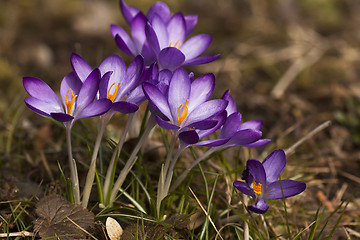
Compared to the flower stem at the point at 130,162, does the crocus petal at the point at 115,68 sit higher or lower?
higher

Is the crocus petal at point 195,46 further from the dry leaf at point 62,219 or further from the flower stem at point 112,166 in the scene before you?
the dry leaf at point 62,219

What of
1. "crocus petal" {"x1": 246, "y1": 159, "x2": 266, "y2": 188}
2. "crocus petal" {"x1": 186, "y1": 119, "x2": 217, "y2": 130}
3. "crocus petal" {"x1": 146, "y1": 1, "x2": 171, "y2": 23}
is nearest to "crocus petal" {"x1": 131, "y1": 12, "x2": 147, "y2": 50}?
"crocus petal" {"x1": 146, "y1": 1, "x2": 171, "y2": 23}

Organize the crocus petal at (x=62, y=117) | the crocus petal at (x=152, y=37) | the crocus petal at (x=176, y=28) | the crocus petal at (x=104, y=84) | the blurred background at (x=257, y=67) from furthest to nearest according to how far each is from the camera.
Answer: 1. the blurred background at (x=257, y=67)
2. the crocus petal at (x=176, y=28)
3. the crocus petal at (x=152, y=37)
4. the crocus petal at (x=104, y=84)
5. the crocus petal at (x=62, y=117)

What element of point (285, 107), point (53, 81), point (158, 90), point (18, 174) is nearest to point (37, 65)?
point (53, 81)

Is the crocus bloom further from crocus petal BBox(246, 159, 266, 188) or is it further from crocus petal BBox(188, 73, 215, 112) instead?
crocus petal BBox(246, 159, 266, 188)

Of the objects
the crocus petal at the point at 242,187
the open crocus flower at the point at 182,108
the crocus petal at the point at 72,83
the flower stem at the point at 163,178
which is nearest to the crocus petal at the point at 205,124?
the open crocus flower at the point at 182,108

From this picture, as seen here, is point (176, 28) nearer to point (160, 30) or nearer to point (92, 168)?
point (160, 30)
